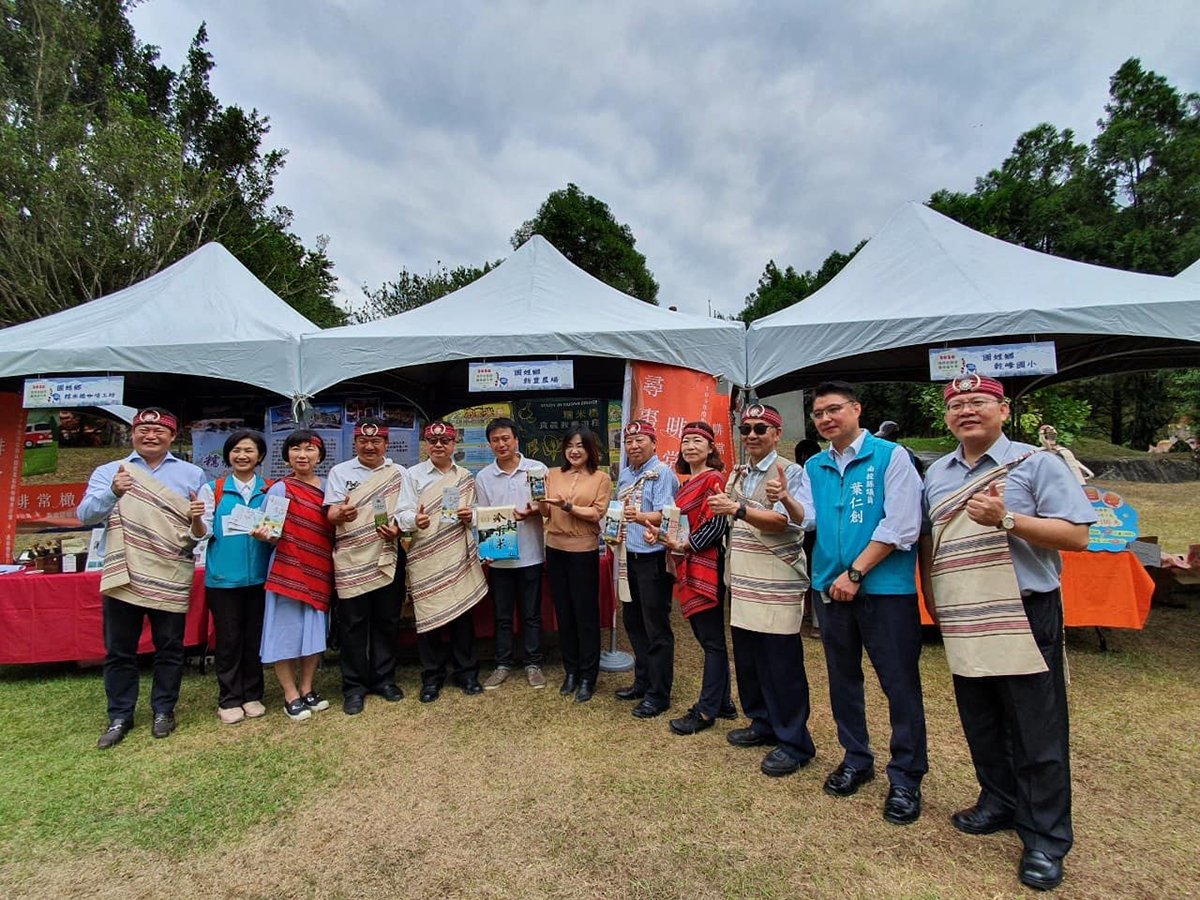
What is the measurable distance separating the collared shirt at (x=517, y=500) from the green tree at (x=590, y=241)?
90.9ft

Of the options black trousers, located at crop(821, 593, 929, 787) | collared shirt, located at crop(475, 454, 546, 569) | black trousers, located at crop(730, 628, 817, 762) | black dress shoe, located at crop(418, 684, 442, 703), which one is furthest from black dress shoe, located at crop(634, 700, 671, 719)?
black dress shoe, located at crop(418, 684, 442, 703)

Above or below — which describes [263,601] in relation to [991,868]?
above

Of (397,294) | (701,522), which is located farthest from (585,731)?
(397,294)

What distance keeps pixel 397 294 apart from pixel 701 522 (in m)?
27.1

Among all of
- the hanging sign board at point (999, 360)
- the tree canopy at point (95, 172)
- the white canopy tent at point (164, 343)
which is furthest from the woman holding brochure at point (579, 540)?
the tree canopy at point (95, 172)

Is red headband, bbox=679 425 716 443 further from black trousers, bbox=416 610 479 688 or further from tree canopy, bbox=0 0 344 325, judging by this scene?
tree canopy, bbox=0 0 344 325

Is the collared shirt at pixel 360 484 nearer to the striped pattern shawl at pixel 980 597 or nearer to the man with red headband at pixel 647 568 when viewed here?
the man with red headband at pixel 647 568

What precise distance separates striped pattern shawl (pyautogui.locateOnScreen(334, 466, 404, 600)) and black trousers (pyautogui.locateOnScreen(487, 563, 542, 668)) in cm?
67

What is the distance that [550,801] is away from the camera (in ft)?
7.98

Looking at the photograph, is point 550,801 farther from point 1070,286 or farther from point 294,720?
point 1070,286

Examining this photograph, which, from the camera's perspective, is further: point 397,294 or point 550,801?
point 397,294

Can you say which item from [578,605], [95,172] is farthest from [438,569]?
[95,172]

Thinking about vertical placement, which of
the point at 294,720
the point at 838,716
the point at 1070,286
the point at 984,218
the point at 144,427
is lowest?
the point at 294,720

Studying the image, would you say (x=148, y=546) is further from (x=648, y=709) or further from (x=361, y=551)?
(x=648, y=709)
